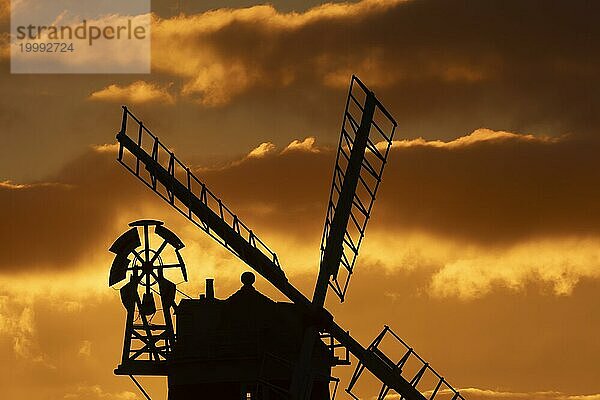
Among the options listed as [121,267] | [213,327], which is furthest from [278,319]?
[121,267]

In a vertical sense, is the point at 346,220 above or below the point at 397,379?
above

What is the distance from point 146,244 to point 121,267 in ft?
5.51

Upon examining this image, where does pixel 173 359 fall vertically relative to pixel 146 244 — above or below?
below

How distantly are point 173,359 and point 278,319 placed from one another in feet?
16.7

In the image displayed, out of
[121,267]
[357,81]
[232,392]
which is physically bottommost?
[232,392]

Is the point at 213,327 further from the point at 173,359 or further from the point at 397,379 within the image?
the point at 397,379

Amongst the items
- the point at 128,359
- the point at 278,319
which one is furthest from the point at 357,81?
the point at 128,359

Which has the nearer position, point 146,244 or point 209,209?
point 209,209

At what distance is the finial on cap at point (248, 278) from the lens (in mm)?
75312

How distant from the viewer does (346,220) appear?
243 feet

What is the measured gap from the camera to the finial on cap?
7531 cm

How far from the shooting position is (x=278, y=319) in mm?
74625

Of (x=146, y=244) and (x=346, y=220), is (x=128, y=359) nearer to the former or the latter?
(x=146, y=244)

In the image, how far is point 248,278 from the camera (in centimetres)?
7538
